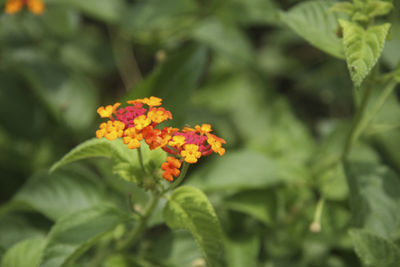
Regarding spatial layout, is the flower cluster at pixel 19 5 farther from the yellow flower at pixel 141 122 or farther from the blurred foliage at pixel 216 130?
the yellow flower at pixel 141 122

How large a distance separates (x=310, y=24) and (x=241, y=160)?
2.26 ft

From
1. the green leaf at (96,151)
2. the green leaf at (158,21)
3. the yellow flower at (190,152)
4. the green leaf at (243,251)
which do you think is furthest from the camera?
the green leaf at (158,21)

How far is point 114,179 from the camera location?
161cm

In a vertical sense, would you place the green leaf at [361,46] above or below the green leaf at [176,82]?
below

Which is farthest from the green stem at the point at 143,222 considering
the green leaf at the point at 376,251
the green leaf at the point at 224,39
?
the green leaf at the point at 224,39

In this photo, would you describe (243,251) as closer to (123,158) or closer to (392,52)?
(123,158)

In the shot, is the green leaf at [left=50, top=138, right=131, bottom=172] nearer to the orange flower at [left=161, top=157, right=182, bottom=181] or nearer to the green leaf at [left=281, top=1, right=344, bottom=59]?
the orange flower at [left=161, top=157, right=182, bottom=181]

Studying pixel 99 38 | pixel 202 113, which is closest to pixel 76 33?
pixel 99 38

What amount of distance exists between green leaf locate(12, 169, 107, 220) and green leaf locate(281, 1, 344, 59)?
1.04m

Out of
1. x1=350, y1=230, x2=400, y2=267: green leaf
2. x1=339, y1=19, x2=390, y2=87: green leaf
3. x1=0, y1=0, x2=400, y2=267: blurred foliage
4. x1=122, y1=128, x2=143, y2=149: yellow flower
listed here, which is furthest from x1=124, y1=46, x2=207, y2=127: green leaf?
x1=350, y1=230, x2=400, y2=267: green leaf

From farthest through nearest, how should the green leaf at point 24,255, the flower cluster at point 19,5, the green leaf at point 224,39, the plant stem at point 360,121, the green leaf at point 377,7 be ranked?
the green leaf at point 224,39 < the flower cluster at point 19,5 < the plant stem at point 360,121 < the green leaf at point 24,255 < the green leaf at point 377,7

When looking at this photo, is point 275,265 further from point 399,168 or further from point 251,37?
point 251,37

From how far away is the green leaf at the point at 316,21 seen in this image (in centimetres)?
142

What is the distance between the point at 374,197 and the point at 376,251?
0.27m
